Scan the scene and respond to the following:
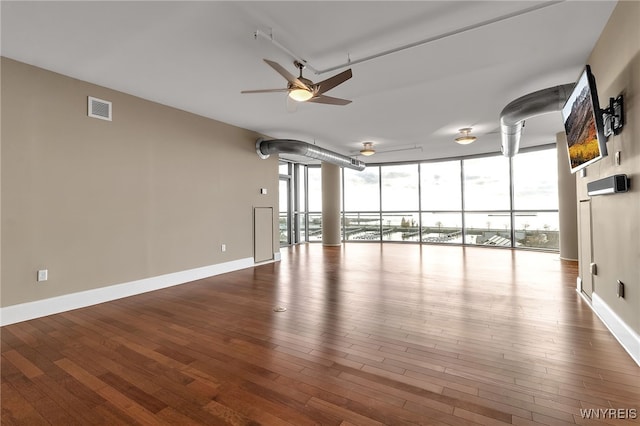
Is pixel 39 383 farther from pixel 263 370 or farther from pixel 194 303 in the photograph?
pixel 194 303

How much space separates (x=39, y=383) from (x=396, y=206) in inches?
390

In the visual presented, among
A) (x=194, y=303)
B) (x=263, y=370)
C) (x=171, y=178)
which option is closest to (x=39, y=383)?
(x=263, y=370)

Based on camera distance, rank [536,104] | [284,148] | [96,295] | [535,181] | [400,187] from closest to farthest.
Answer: [536,104]
[96,295]
[284,148]
[535,181]
[400,187]

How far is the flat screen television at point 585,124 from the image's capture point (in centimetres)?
247

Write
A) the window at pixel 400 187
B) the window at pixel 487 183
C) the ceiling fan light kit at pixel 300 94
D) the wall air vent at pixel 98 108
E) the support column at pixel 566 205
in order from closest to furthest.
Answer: the ceiling fan light kit at pixel 300 94, the wall air vent at pixel 98 108, the support column at pixel 566 205, the window at pixel 487 183, the window at pixel 400 187

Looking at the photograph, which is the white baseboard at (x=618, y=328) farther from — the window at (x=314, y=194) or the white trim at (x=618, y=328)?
the window at (x=314, y=194)

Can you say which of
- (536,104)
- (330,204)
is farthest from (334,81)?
(330,204)

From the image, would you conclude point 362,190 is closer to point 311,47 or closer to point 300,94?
point 300,94

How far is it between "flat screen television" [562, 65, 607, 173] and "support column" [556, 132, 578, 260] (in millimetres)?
4178

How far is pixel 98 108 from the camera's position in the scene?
13.3 ft

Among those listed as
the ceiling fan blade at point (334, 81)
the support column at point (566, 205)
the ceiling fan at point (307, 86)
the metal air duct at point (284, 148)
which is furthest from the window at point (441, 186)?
the ceiling fan blade at point (334, 81)

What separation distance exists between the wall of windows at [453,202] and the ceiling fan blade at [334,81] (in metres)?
7.67

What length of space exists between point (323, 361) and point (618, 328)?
8.98 feet

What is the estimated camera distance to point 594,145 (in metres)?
2.66
